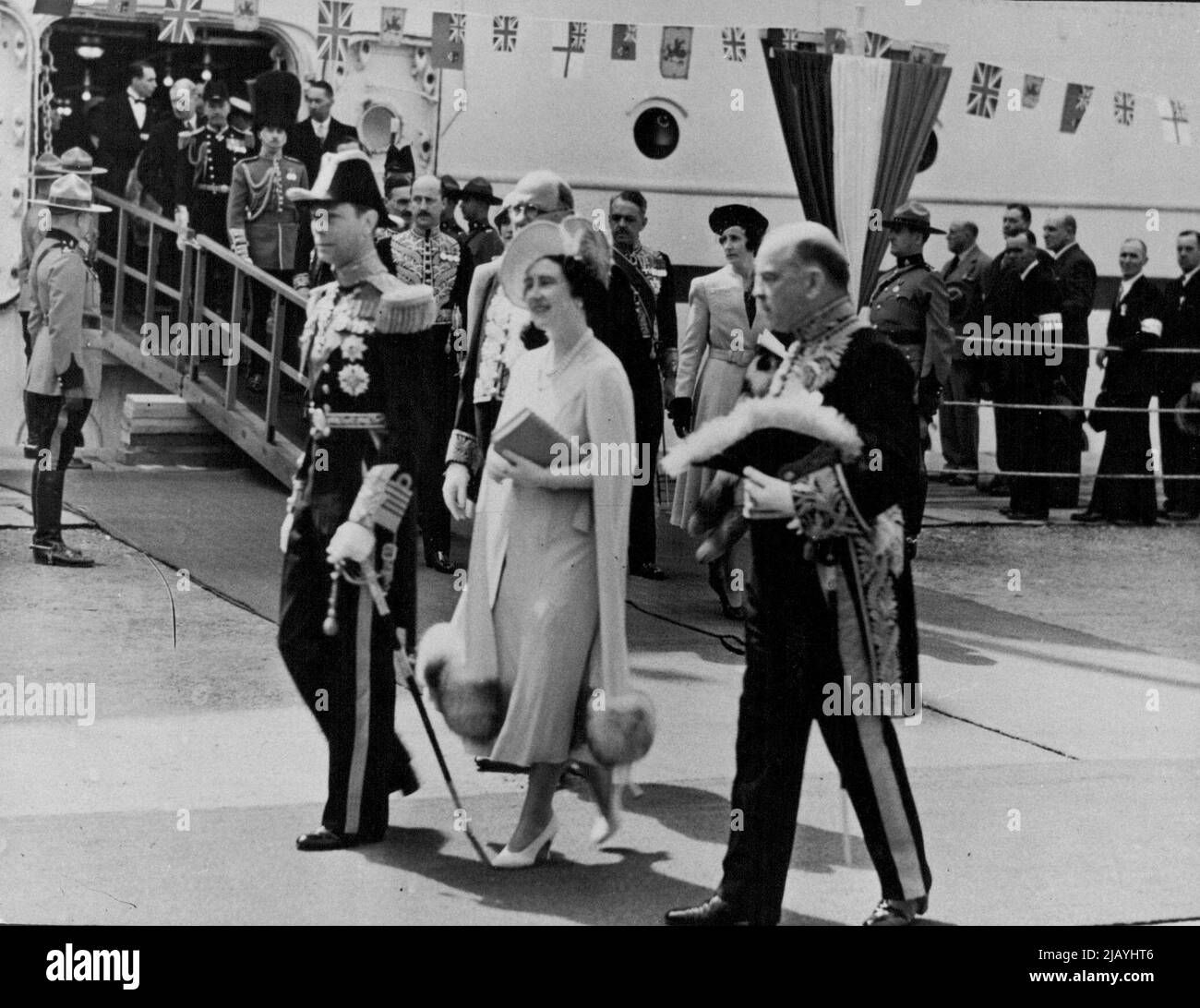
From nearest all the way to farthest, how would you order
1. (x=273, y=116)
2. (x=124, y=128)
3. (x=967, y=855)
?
1. (x=967, y=855)
2. (x=273, y=116)
3. (x=124, y=128)

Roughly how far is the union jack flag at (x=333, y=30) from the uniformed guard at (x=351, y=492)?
11.1ft

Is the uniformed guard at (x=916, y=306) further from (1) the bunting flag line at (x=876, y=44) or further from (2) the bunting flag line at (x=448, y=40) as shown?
(2) the bunting flag line at (x=448, y=40)

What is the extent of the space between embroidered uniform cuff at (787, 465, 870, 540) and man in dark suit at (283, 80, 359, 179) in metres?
4.68

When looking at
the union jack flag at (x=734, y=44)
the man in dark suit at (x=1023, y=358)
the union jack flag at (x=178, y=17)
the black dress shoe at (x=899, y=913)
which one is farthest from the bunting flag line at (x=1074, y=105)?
the black dress shoe at (x=899, y=913)

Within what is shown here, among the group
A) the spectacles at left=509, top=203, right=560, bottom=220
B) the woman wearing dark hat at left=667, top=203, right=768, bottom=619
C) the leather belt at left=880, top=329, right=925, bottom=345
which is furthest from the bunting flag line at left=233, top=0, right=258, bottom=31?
the spectacles at left=509, top=203, right=560, bottom=220

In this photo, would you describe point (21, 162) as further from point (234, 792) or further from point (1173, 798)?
point (1173, 798)

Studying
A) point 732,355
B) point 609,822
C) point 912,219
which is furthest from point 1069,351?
point 609,822

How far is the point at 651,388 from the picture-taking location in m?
8.81

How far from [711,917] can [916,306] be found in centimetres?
497

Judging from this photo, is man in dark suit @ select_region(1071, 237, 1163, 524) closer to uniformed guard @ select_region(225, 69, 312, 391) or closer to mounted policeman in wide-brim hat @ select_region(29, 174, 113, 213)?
uniformed guard @ select_region(225, 69, 312, 391)

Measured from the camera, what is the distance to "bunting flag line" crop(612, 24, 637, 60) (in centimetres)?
772

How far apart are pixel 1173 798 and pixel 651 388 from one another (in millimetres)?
3320

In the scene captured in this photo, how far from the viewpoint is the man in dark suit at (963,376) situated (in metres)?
12.1
